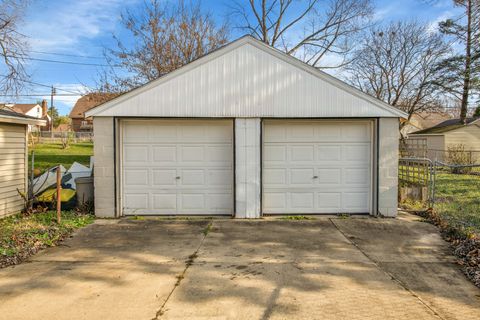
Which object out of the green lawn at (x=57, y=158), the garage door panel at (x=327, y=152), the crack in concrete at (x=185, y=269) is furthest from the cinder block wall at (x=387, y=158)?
the green lawn at (x=57, y=158)

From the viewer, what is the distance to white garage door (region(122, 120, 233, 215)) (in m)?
8.73

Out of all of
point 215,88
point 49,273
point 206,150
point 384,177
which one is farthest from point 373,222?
point 49,273

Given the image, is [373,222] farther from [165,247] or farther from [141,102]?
[141,102]

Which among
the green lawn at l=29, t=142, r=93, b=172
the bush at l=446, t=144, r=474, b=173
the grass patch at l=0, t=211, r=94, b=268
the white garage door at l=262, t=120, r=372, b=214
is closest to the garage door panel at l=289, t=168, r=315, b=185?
the white garage door at l=262, t=120, r=372, b=214

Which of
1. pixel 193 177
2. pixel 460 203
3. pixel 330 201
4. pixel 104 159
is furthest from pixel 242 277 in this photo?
pixel 460 203

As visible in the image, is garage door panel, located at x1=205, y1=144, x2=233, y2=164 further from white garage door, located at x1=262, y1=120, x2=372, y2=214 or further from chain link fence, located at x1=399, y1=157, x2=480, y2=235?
chain link fence, located at x1=399, y1=157, x2=480, y2=235

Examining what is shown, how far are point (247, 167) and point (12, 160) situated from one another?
5.75 metres

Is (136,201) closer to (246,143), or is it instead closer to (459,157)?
(246,143)

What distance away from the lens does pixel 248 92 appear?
8438 millimetres

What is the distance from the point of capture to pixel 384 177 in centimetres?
854

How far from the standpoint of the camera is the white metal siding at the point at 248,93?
8383 millimetres

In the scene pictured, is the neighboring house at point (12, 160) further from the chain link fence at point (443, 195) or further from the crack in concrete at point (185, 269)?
the chain link fence at point (443, 195)

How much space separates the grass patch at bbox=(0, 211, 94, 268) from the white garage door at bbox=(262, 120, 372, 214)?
4.48 meters

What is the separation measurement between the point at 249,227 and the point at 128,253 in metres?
2.75
